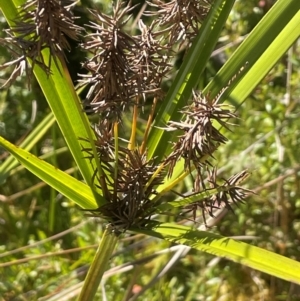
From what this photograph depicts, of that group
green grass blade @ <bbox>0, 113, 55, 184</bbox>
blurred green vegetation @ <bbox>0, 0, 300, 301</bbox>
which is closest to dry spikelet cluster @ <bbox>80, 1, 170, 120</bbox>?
green grass blade @ <bbox>0, 113, 55, 184</bbox>

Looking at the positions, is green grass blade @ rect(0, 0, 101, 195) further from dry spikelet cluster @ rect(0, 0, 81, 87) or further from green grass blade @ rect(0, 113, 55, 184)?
green grass blade @ rect(0, 113, 55, 184)

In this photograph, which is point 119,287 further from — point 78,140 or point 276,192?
point 78,140

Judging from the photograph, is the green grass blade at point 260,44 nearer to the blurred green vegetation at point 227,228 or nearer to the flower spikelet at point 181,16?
the flower spikelet at point 181,16

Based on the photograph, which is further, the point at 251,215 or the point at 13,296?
the point at 251,215

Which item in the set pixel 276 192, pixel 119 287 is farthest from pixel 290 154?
pixel 119 287

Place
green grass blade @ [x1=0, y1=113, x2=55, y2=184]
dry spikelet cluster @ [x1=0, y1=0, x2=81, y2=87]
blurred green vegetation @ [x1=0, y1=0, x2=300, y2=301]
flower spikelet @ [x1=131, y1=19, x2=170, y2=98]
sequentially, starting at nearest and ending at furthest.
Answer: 1. dry spikelet cluster @ [x1=0, y1=0, x2=81, y2=87]
2. flower spikelet @ [x1=131, y1=19, x2=170, y2=98]
3. green grass blade @ [x1=0, y1=113, x2=55, y2=184]
4. blurred green vegetation @ [x1=0, y1=0, x2=300, y2=301]

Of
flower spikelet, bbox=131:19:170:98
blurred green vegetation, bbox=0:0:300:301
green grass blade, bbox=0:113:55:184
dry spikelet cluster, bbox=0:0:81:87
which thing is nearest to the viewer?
dry spikelet cluster, bbox=0:0:81:87

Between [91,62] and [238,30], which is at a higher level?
[238,30]

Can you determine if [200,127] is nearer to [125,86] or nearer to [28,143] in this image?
[125,86]
